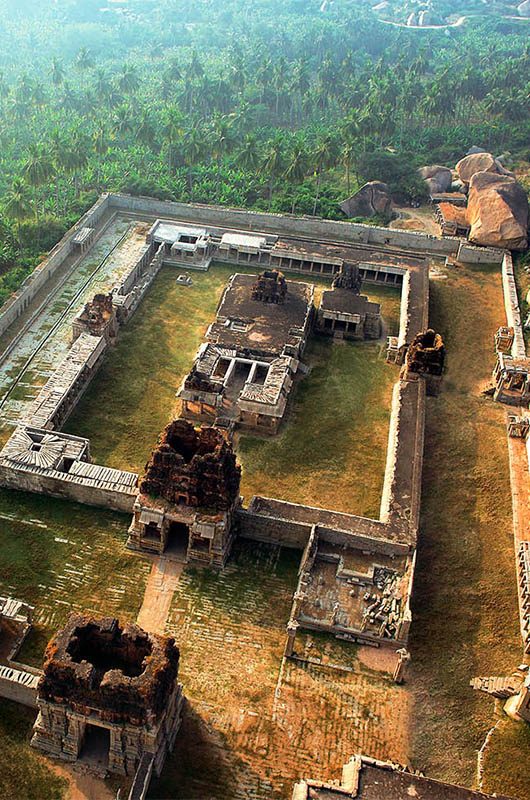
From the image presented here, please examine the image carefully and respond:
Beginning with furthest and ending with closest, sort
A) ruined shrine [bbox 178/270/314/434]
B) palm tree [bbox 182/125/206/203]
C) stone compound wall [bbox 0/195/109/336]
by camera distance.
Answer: palm tree [bbox 182/125/206/203], stone compound wall [bbox 0/195/109/336], ruined shrine [bbox 178/270/314/434]

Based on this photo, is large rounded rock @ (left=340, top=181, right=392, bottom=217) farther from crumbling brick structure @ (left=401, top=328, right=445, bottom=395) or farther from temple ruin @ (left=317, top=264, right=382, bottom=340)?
crumbling brick structure @ (left=401, top=328, right=445, bottom=395)

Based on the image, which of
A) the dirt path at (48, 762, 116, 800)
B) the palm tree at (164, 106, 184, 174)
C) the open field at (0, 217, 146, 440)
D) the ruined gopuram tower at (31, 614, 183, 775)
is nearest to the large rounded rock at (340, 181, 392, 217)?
the palm tree at (164, 106, 184, 174)

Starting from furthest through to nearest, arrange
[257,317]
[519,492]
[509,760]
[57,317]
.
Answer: [57,317], [257,317], [519,492], [509,760]

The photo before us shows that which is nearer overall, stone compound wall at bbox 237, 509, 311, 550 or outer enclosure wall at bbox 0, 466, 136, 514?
stone compound wall at bbox 237, 509, 311, 550

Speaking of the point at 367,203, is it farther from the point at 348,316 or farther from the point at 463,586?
the point at 463,586

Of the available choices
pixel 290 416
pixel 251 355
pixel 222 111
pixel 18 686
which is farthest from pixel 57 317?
pixel 222 111

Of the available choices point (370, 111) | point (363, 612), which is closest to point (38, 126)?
point (370, 111)
